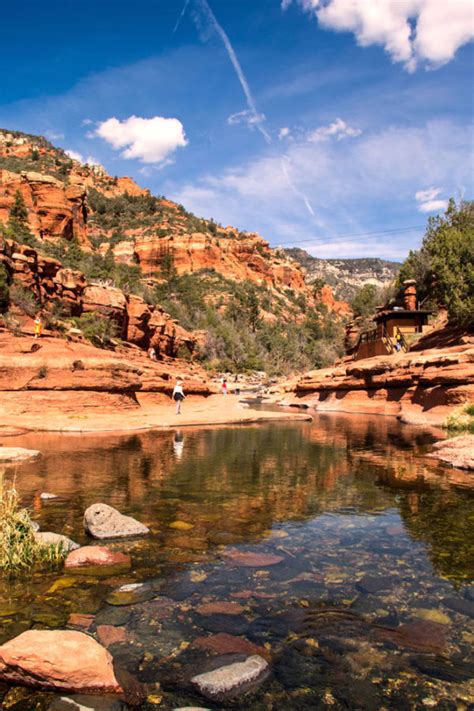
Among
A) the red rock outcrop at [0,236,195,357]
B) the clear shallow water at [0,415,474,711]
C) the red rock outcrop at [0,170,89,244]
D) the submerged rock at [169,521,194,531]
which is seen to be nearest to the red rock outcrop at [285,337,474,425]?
the clear shallow water at [0,415,474,711]

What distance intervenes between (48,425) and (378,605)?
15.8m

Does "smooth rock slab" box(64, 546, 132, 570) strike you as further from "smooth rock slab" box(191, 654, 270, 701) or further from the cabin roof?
the cabin roof

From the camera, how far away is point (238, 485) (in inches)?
408

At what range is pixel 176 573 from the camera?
5.67 metres

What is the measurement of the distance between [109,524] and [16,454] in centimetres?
653

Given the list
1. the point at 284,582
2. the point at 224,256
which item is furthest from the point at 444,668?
the point at 224,256

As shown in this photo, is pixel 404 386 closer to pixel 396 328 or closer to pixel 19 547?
pixel 396 328

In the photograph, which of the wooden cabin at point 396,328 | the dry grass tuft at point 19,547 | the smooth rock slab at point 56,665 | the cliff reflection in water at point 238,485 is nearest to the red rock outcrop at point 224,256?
the wooden cabin at point 396,328

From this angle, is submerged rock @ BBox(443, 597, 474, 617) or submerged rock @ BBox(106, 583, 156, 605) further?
submerged rock @ BBox(106, 583, 156, 605)

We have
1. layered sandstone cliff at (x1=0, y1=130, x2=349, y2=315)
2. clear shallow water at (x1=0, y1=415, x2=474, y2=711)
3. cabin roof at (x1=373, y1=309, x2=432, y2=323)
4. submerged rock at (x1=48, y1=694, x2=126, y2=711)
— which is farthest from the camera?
layered sandstone cliff at (x1=0, y1=130, x2=349, y2=315)

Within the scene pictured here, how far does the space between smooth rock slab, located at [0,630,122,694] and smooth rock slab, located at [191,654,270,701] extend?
2.00 feet

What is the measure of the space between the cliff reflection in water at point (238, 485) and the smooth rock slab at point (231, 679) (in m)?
2.50

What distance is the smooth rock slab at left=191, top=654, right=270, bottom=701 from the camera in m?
3.51

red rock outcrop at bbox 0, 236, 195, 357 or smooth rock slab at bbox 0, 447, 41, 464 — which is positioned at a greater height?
red rock outcrop at bbox 0, 236, 195, 357
